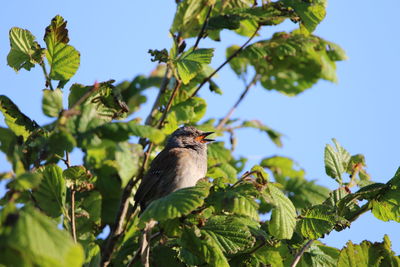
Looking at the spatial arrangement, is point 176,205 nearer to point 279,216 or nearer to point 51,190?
point 279,216

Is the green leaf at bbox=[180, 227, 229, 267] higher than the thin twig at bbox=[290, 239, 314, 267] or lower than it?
higher

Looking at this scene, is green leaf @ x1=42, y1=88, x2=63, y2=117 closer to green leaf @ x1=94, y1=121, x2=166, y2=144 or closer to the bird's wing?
green leaf @ x1=94, y1=121, x2=166, y2=144

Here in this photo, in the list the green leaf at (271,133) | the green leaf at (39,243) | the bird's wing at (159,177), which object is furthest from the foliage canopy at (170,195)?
the green leaf at (271,133)

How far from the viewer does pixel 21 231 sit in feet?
8.35

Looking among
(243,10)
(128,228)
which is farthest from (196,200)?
(243,10)

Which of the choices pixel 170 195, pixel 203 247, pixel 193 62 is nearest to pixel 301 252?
pixel 203 247

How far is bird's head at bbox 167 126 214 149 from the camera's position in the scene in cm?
781

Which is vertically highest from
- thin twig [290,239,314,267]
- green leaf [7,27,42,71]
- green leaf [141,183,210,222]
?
green leaf [7,27,42,71]

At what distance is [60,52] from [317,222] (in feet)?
8.63

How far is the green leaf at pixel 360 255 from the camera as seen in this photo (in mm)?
4953

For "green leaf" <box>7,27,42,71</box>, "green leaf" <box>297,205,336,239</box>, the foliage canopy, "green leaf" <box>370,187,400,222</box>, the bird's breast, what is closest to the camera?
the foliage canopy

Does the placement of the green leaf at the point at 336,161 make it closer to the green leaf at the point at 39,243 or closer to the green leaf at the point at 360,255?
the green leaf at the point at 360,255

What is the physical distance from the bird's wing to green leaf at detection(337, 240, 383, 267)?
2374 millimetres

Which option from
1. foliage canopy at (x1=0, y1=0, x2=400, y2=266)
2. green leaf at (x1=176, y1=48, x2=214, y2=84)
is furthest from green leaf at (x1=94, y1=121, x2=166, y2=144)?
green leaf at (x1=176, y1=48, x2=214, y2=84)
